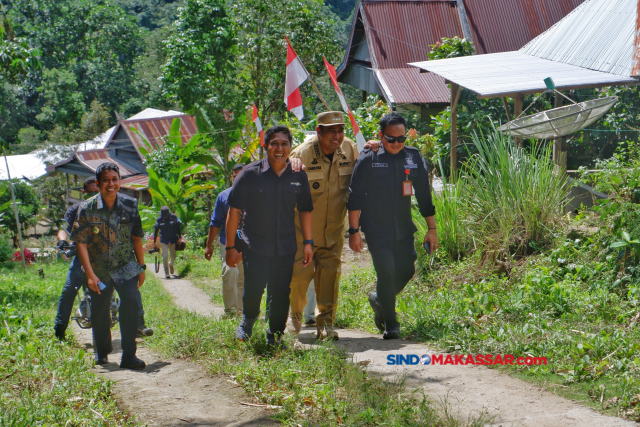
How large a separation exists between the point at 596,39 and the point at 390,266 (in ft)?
23.9

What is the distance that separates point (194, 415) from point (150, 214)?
17.4 m

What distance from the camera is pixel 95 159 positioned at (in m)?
34.2

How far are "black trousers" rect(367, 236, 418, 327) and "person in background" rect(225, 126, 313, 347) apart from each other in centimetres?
86

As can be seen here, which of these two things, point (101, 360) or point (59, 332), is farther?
point (59, 332)

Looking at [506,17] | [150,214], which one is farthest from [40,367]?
[506,17]

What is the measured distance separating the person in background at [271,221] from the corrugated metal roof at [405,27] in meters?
15.6

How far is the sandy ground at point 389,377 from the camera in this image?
3.56m

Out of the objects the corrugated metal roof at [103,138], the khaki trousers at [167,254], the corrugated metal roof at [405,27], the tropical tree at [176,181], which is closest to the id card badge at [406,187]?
the khaki trousers at [167,254]

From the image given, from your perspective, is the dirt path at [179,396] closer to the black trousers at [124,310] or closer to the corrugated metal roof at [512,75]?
the black trousers at [124,310]

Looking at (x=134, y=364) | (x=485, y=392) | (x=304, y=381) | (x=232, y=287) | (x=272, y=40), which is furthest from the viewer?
(x=272, y=40)

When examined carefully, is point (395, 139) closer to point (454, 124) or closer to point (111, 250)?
point (111, 250)

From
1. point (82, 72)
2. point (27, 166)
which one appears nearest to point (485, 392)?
point (27, 166)

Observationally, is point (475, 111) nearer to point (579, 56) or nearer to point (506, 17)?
point (579, 56)

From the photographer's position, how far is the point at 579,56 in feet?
34.5
